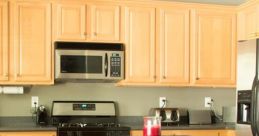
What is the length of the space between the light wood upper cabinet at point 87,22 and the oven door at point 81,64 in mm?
169

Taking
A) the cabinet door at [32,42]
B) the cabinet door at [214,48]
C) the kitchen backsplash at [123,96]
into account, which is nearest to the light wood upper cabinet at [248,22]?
the cabinet door at [214,48]

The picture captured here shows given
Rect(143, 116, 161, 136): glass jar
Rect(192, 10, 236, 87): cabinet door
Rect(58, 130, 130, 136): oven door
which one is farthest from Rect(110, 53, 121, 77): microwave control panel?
Rect(143, 116, 161, 136): glass jar

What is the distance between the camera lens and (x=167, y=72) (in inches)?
168

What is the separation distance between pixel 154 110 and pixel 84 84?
34.4 inches

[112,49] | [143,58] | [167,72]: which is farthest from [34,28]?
[167,72]

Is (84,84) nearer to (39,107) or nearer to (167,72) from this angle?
(39,107)

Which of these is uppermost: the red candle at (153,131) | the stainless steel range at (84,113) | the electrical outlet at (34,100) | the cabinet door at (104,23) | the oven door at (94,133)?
the cabinet door at (104,23)

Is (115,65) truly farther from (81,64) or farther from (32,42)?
(32,42)

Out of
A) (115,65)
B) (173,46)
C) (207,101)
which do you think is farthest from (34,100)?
(207,101)

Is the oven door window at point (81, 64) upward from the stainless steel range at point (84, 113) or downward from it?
upward

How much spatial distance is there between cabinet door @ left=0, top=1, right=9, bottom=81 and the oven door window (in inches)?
23.0

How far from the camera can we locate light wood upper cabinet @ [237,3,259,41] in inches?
161

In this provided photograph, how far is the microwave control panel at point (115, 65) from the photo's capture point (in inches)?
161

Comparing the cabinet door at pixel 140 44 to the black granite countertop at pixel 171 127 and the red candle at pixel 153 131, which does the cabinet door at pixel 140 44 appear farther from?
the red candle at pixel 153 131
